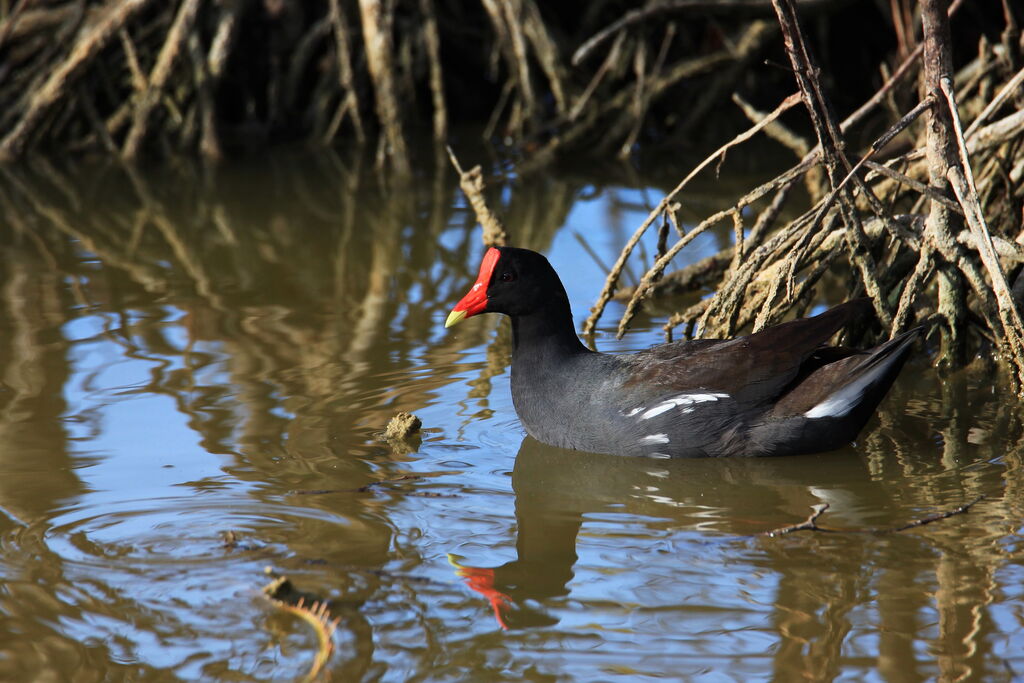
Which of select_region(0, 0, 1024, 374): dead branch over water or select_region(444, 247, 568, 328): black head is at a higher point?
select_region(0, 0, 1024, 374): dead branch over water

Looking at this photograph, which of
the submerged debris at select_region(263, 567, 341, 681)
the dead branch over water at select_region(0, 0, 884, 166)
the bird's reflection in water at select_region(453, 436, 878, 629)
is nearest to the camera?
the submerged debris at select_region(263, 567, 341, 681)

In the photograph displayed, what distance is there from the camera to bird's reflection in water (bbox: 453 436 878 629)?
3.96 metres

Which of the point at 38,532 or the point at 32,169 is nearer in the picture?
the point at 38,532

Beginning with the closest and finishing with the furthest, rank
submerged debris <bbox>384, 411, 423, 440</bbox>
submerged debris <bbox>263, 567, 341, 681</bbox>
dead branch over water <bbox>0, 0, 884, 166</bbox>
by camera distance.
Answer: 1. submerged debris <bbox>263, 567, 341, 681</bbox>
2. submerged debris <bbox>384, 411, 423, 440</bbox>
3. dead branch over water <bbox>0, 0, 884, 166</bbox>

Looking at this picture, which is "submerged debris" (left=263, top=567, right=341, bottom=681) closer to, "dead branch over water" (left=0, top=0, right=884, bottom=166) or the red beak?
the red beak

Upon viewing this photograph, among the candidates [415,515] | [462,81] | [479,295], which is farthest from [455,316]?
[462,81]

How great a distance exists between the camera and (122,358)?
6.17 meters

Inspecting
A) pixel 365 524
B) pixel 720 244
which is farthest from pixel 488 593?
pixel 720 244

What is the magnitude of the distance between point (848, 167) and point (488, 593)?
2577 mm

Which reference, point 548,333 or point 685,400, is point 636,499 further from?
point 548,333

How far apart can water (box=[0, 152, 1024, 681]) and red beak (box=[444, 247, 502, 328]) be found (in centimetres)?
46

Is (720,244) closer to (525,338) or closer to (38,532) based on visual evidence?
(525,338)

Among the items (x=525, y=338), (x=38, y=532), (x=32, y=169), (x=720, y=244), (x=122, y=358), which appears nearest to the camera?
(x=38, y=532)

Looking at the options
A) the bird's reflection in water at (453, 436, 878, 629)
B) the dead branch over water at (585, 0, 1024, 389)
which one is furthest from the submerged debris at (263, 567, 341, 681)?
the dead branch over water at (585, 0, 1024, 389)
